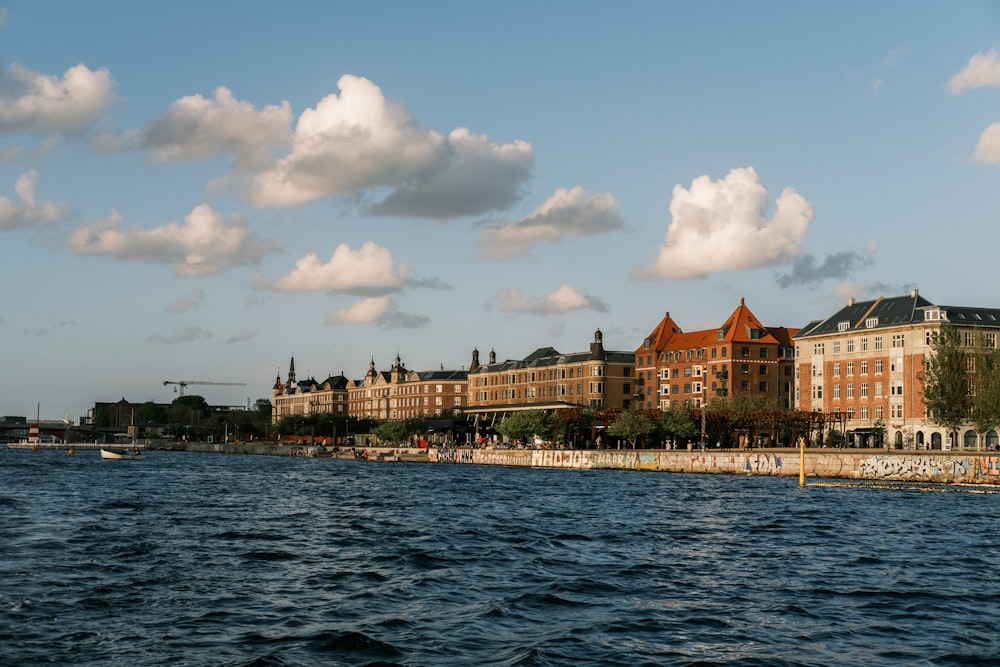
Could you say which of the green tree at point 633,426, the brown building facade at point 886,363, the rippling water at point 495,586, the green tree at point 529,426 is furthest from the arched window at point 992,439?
the rippling water at point 495,586

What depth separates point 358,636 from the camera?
804 inches

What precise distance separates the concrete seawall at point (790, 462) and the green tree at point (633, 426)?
6494 millimetres

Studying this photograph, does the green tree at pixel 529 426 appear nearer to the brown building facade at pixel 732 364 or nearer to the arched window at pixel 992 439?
the brown building facade at pixel 732 364

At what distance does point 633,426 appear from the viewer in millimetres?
134375

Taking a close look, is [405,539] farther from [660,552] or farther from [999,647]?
[999,647]

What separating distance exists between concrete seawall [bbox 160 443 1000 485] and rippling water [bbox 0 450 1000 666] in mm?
29858

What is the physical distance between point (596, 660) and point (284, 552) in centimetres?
1739

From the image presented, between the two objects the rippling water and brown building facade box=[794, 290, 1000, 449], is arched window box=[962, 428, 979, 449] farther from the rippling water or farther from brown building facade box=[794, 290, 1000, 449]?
the rippling water

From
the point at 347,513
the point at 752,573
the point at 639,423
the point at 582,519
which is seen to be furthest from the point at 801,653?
the point at 639,423

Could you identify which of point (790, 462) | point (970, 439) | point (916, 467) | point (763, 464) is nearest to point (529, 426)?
point (763, 464)

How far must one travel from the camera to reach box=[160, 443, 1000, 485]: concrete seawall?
266 feet

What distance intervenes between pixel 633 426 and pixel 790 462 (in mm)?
37673

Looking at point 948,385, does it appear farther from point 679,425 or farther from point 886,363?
point 679,425

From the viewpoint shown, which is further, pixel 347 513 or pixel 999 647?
pixel 347 513
